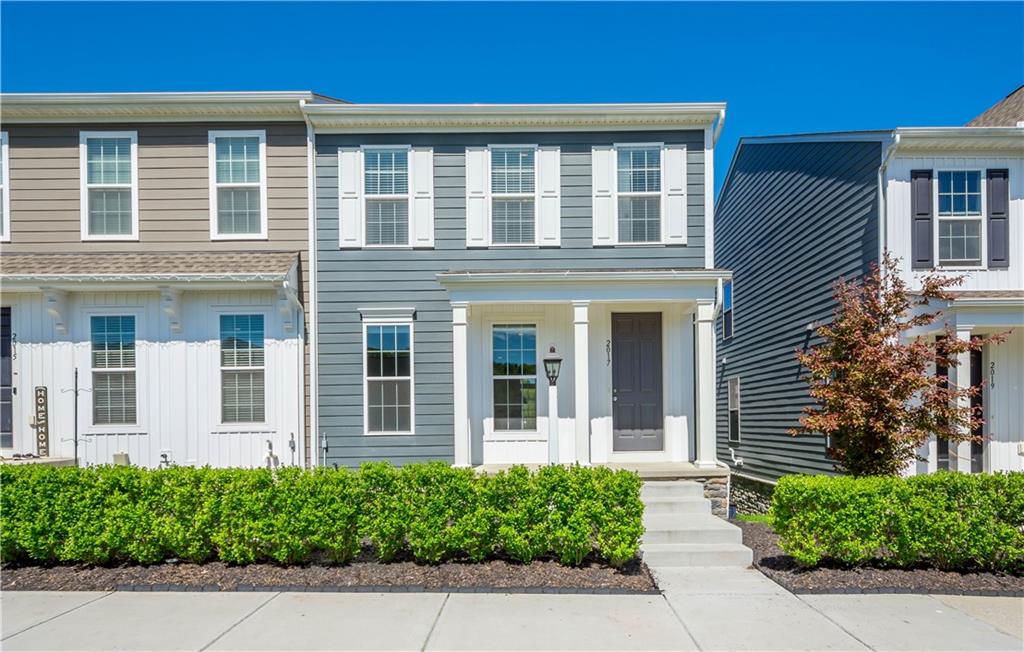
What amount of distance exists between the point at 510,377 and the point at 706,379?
278cm

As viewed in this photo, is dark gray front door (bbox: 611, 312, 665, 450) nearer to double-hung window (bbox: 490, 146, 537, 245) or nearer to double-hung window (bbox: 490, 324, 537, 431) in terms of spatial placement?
double-hung window (bbox: 490, 324, 537, 431)

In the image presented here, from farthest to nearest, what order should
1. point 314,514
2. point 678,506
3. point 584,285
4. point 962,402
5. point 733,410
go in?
1. point 733,410
2. point 962,402
3. point 584,285
4. point 678,506
5. point 314,514

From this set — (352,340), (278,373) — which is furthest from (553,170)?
(278,373)

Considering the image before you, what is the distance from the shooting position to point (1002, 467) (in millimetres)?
8727

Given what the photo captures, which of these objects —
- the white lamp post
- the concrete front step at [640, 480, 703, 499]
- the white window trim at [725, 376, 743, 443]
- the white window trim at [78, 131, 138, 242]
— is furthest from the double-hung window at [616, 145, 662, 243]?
the white window trim at [78, 131, 138, 242]

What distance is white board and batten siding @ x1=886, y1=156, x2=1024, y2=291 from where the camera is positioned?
8633mm

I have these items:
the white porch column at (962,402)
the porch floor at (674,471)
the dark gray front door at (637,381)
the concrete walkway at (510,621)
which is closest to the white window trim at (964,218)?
the white porch column at (962,402)

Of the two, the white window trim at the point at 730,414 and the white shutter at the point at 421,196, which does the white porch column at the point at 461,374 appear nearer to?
the white shutter at the point at 421,196

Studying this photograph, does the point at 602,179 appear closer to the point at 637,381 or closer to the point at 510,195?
the point at 510,195

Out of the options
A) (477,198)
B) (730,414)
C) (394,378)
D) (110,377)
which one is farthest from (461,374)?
(730,414)

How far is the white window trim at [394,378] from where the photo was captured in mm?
8766

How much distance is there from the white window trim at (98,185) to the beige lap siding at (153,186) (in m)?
0.06

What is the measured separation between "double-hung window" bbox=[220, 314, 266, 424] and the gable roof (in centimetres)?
1162

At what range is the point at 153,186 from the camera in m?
8.74
